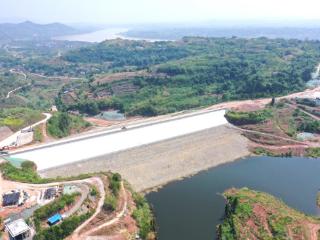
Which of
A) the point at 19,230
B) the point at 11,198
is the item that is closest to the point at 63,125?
the point at 11,198

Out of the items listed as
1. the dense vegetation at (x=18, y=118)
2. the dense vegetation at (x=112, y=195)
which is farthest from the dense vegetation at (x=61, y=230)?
the dense vegetation at (x=18, y=118)

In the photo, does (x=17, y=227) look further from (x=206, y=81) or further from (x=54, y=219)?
(x=206, y=81)

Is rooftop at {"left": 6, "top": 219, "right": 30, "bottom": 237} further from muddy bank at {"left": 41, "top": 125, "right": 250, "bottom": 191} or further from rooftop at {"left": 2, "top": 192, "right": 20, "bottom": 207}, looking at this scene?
muddy bank at {"left": 41, "top": 125, "right": 250, "bottom": 191}

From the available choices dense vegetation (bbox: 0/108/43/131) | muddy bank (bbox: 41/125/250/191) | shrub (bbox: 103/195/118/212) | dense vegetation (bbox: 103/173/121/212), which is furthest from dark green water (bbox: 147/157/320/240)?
dense vegetation (bbox: 0/108/43/131)

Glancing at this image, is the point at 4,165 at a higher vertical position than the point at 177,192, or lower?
higher

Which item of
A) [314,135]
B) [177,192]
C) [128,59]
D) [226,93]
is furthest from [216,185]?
[128,59]

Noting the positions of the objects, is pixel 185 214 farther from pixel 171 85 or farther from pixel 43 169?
pixel 171 85
